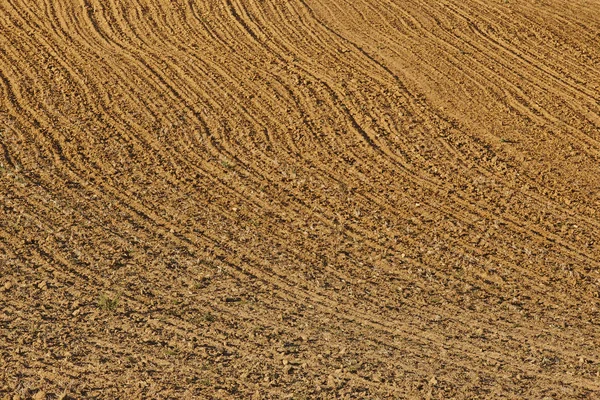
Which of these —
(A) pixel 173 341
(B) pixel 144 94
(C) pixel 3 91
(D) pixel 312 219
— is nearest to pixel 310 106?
(B) pixel 144 94

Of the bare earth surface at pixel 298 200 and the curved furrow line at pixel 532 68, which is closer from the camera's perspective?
the bare earth surface at pixel 298 200

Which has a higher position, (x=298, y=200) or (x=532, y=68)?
(x=532, y=68)

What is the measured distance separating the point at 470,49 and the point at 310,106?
15.8 feet

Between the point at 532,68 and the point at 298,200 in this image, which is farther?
the point at 532,68

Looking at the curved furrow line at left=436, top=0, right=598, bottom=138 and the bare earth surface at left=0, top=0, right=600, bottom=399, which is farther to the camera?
the curved furrow line at left=436, top=0, right=598, bottom=138

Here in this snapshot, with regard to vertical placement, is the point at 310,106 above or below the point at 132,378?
above

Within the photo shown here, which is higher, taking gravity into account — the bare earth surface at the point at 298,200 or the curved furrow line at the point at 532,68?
the curved furrow line at the point at 532,68

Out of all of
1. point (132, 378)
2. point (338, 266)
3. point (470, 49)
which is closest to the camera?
point (132, 378)

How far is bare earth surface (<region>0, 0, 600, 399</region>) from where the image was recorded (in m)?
9.48

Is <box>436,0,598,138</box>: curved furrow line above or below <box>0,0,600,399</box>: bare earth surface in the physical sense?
above

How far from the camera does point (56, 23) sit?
2019cm

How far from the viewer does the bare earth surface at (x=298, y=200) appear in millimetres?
9484

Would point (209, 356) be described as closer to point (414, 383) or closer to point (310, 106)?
point (414, 383)

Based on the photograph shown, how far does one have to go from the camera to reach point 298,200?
13.9 m
